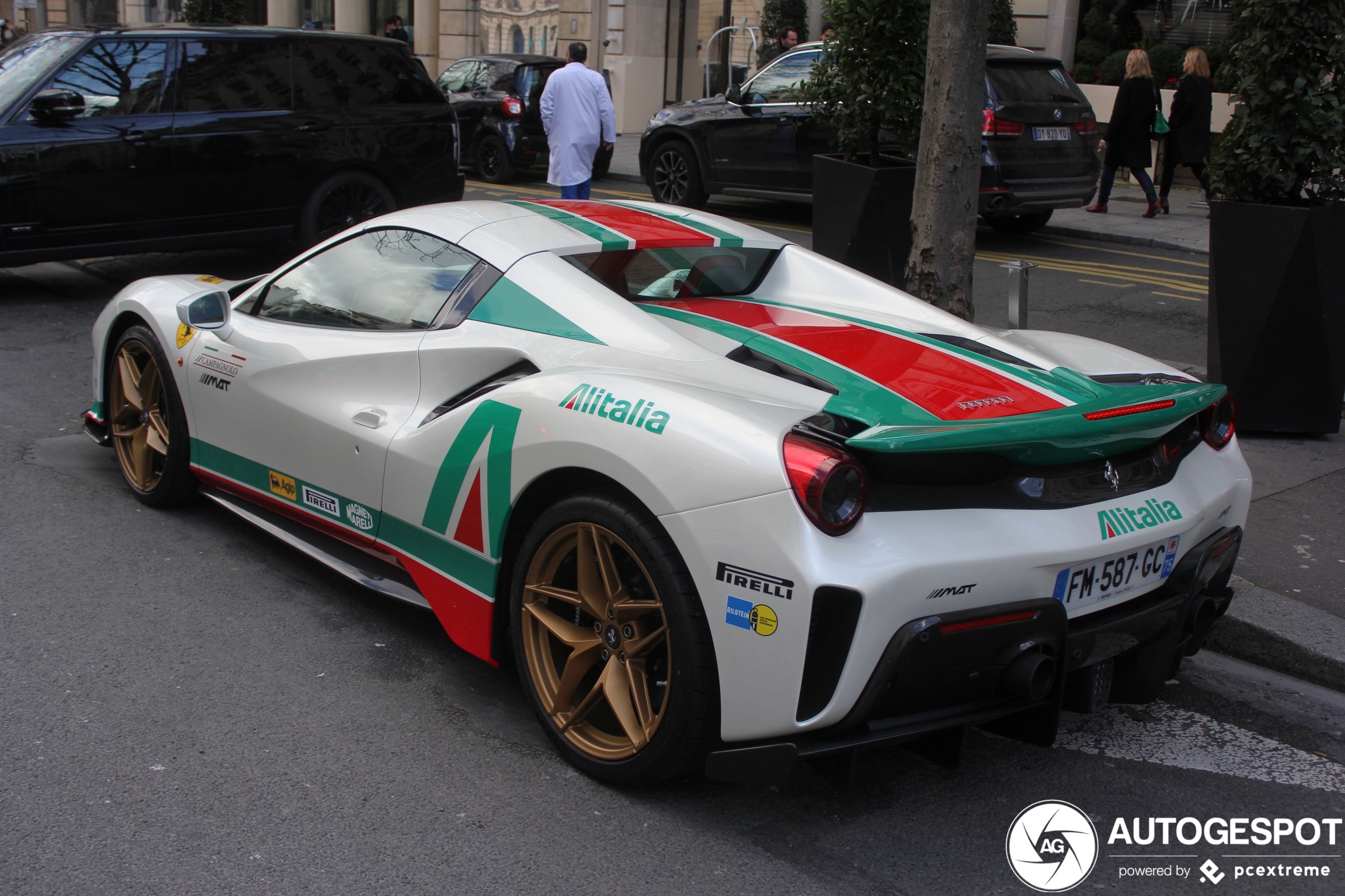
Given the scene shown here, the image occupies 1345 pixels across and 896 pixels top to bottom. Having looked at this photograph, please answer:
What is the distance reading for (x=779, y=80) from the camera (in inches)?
512

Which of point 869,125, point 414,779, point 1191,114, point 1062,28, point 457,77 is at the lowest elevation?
point 414,779

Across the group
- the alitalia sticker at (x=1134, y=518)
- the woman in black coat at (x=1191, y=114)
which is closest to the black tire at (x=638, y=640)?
the alitalia sticker at (x=1134, y=518)

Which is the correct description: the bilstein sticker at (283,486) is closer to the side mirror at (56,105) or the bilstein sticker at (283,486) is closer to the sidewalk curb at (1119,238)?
the side mirror at (56,105)

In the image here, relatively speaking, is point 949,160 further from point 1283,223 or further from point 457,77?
point 457,77

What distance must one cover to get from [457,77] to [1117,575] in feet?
51.7

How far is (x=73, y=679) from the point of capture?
362 centimetres

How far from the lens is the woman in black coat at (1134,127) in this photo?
13688mm

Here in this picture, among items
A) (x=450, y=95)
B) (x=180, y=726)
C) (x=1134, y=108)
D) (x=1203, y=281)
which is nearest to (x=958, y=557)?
(x=180, y=726)

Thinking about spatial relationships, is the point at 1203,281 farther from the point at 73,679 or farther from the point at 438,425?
the point at 73,679

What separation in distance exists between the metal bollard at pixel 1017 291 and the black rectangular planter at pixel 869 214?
263 cm

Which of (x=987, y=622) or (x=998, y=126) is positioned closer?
(x=987, y=622)

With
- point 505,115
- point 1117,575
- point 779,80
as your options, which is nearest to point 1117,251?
point 779,80

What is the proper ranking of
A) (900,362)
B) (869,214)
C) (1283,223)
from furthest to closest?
(869,214) < (1283,223) < (900,362)

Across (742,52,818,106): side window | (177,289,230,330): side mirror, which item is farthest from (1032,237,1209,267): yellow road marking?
(177,289,230,330): side mirror
